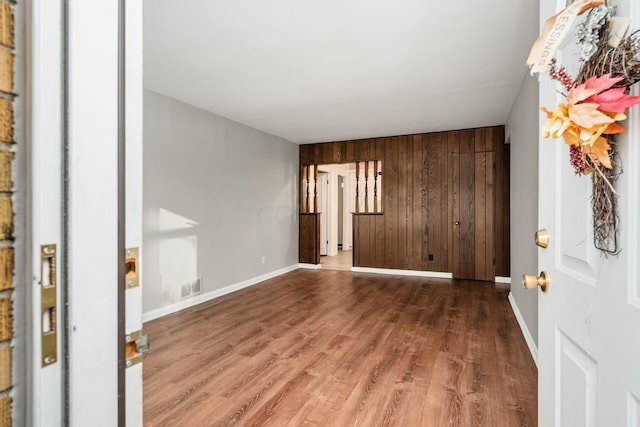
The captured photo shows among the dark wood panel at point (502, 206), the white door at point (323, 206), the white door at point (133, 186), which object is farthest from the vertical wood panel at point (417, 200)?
the white door at point (133, 186)

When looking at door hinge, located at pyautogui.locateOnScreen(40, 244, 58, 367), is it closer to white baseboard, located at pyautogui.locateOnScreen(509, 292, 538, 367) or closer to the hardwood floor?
the hardwood floor

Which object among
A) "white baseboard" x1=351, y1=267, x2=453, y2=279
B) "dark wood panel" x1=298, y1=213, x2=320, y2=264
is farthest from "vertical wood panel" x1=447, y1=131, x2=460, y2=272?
"dark wood panel" x1=298, y1=213, x2=320, y2=264

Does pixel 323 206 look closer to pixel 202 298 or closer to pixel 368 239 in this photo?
pixel 368 239

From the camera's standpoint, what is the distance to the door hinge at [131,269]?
62 cm

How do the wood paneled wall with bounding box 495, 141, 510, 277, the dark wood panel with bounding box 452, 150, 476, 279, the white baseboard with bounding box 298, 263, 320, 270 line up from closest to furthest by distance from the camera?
the wood paneled wall with bounding box 495, 141, 510, 277 < the dark wood panel with bounding box 452, 150, 476, 279 < the white baseboard with bounding box 298, 263, 320, 270

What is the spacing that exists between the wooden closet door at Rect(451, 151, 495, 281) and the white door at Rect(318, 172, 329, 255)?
132 inches

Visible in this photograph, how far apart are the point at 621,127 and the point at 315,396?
77.9 inches

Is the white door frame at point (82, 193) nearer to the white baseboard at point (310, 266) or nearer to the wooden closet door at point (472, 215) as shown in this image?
the wooden closet door at point (472, 215)

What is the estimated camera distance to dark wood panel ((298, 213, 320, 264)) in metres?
6.33

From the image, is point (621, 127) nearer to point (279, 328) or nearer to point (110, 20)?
point (110, 20)

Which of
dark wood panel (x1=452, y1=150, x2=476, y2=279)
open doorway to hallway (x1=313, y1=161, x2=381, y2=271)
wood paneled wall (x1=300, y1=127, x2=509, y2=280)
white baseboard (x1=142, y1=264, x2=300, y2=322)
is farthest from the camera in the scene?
open doorway to hallway (x1=313, y1=161, x2=381, y2=271)

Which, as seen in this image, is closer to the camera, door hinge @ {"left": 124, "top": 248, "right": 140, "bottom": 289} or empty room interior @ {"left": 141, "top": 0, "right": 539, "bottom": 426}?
door hinge @ {"left": 124, "top": 248, "right": 140, "bottom": 289}

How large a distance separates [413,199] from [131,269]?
5.38m

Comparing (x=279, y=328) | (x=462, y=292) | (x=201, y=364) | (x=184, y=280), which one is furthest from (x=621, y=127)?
(x=462, y=292)
